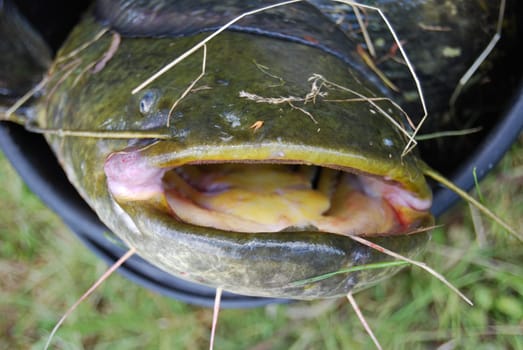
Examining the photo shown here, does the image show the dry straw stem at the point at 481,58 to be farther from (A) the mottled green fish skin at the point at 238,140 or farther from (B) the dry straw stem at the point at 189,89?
→ (B) the dry straw stem at the point at 189,89

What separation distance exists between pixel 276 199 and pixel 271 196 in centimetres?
1

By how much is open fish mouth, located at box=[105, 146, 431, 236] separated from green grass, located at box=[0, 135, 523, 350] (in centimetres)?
73

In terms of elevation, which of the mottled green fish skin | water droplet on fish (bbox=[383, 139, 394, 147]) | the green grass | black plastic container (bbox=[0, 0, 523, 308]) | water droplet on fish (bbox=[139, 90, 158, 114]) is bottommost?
the green grass

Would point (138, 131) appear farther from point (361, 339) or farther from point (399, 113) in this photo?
point (361, 339)

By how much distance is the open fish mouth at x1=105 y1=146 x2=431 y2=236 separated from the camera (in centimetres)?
92

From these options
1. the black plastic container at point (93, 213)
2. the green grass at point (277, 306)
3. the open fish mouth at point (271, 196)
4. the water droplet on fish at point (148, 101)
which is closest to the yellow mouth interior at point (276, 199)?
the open fish mouth at point (271, 196)

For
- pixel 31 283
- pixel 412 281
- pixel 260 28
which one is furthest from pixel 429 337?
pixel 31 283

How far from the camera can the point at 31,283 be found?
6.43 feet

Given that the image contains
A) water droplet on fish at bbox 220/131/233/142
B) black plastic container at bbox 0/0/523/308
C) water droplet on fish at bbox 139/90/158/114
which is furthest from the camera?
black plastic container at bbox 0/0/523/308

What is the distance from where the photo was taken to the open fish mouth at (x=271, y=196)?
0.92 m

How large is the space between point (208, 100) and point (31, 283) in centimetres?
131

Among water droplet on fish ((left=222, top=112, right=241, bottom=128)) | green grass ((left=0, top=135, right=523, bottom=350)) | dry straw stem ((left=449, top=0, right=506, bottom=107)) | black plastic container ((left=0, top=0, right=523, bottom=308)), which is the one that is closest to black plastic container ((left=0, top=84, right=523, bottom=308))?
black plastic container ((left=0, top=0, right=523, bottom=308))

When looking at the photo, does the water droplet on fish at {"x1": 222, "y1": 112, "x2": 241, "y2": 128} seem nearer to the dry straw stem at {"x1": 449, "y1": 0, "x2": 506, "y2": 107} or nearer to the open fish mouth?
the open fish mouth

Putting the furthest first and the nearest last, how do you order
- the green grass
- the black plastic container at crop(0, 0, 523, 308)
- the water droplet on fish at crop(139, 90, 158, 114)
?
the green grass
the black plastic container at crop(0, 0, 523, 308)
the water droplet on fish at crop(139, 90, 158, 114)
